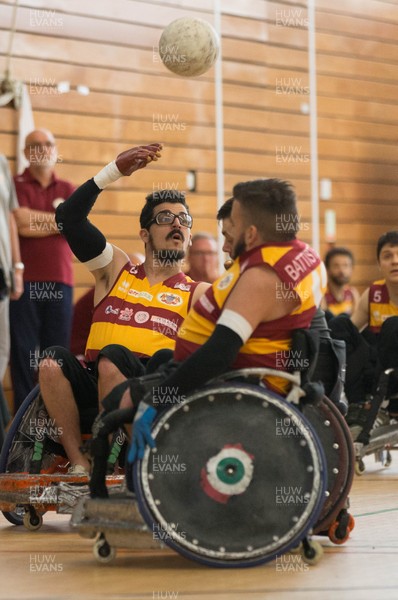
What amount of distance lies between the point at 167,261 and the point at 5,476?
3.25ft

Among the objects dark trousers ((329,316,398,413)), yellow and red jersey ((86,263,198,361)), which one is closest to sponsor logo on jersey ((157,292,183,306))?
yellow and red jersey ((86,263,198,361))

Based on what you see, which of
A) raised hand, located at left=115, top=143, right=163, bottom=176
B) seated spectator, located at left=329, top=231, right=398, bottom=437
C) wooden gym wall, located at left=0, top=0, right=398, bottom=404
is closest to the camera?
raised hand, located at left=115, top=143, right=163, bottom=176

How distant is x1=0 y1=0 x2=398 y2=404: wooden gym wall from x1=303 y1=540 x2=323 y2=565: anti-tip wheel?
5.16 meters

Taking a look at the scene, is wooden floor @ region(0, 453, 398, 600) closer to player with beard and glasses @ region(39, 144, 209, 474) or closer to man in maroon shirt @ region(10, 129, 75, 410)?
player with beard and glasses @ region(39, 144, 209, 474)

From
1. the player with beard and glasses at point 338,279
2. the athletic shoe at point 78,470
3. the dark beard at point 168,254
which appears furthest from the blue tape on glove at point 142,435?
the player with beard and glasses at point 338,279

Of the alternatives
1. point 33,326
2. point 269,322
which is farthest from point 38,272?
point 269,322

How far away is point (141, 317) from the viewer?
156 inches

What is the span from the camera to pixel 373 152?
972 cm

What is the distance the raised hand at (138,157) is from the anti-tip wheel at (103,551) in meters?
1.31

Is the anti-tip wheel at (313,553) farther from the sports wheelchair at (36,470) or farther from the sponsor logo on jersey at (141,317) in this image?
the sponsor logo on jersey at (141,317)

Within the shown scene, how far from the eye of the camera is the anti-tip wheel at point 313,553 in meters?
3.02

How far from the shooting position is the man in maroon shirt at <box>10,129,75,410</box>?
646 cm

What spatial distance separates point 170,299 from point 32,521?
95 cm

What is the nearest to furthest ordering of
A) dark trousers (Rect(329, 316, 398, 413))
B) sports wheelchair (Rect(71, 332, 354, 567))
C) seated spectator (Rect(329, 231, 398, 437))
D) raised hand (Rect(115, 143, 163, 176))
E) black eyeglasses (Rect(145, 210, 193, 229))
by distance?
sports wheelchair (Rect(71, 332, 354, 567))
raised hand (Rect(115, 143, 163, 176))
black eyeglasses (Rect(145, 210, 193, 229))
seated spectator (Rect(329, 231, 398, 437))
dark trousers (Rect(329, 316, 398, 413))
